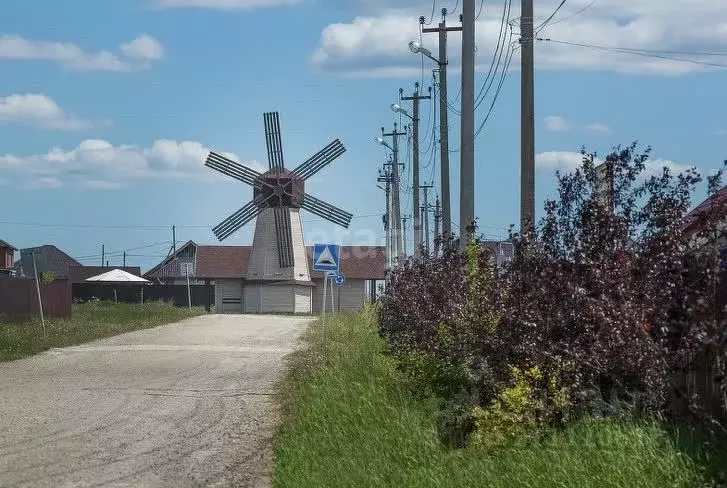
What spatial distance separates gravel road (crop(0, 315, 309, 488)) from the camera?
11156 mm

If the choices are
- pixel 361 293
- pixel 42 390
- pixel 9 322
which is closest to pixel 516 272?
pixel 42 390

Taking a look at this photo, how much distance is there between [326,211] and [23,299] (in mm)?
30712

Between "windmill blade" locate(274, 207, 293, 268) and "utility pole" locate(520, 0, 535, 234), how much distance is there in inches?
1889

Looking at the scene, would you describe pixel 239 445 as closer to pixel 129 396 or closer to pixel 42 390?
pixel 129 396

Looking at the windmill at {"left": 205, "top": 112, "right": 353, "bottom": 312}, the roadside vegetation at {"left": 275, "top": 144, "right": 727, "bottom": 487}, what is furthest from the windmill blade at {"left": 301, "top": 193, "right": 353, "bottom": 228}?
the roadside vegetation at {"left": 275, "top": 144, "right": 727, "bottom": 487}

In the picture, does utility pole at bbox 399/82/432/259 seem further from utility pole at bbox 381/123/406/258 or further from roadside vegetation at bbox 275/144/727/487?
roadside vegetation at bbox 275/144/727/487

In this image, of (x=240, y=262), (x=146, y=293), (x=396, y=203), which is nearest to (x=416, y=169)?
(x=396, y=203)

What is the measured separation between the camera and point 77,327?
3631cm

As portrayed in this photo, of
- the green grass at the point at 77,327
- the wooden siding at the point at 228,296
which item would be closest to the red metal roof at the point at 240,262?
the wooden siding at the point at 228,296

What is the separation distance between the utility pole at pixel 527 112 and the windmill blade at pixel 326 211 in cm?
4902

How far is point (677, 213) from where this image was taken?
368 inches

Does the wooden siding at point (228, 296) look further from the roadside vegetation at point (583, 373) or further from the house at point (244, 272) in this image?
the roadside vegetation at point (583, 373)

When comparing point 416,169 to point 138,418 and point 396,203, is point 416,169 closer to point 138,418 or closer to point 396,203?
point 396,203

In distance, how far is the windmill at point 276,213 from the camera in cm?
6506
